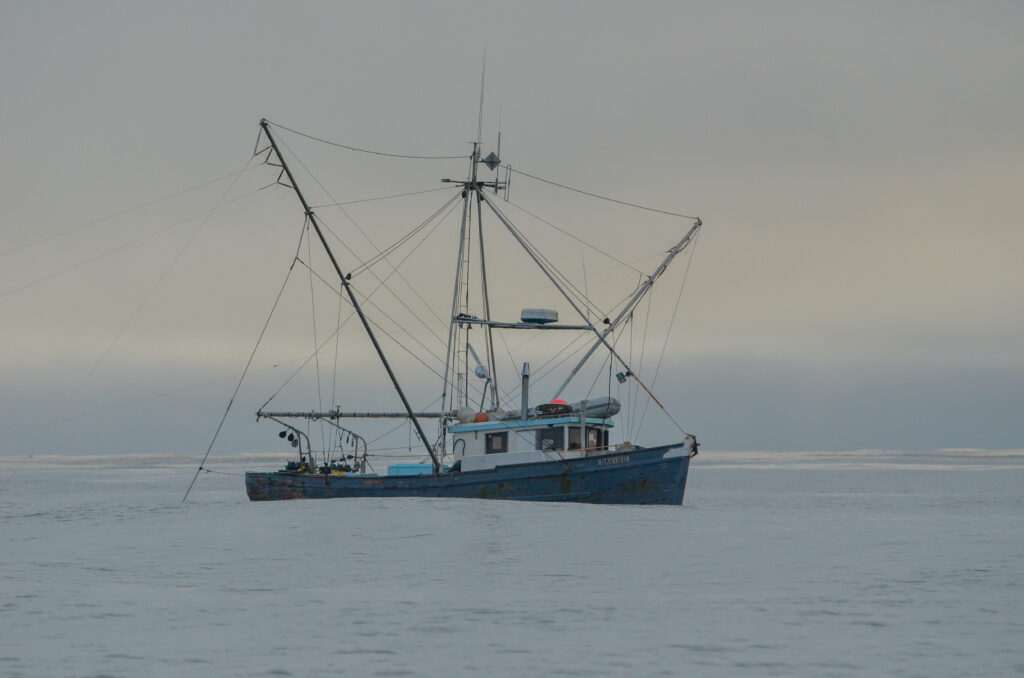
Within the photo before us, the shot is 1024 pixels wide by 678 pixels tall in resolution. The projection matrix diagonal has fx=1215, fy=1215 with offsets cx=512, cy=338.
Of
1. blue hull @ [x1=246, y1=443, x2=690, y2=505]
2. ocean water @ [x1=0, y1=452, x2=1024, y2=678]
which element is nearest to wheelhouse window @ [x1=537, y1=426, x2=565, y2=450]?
blue hull @ [x1=246, y1=443, x2=690, y2=505]

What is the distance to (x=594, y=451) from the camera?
45875 mm

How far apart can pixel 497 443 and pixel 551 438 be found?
2.51m

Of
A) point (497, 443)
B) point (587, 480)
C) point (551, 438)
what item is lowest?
point (587, 480)

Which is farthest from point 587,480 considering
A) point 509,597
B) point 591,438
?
point 509,597

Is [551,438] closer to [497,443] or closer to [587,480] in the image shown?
[587,480]

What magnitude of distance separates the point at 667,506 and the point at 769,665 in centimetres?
3551

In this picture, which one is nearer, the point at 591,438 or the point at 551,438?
the point at 551,438

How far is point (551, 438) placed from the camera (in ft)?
149

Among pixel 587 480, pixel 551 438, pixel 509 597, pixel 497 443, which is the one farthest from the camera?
pixel 497 443

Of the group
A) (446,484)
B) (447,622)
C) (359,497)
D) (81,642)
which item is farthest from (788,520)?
(81,642)

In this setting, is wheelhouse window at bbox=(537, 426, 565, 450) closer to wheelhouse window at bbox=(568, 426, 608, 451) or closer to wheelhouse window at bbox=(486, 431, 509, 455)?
wheelhouse window at bbox=(568, 426, 608, 451)

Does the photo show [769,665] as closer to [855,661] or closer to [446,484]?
[855,661]

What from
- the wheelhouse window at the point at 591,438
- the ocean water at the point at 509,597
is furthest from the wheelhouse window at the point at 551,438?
the ocean water at the point at 509,597

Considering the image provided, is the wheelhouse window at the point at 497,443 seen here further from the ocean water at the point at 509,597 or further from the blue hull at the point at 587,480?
the ocean water at the point at 509,597
